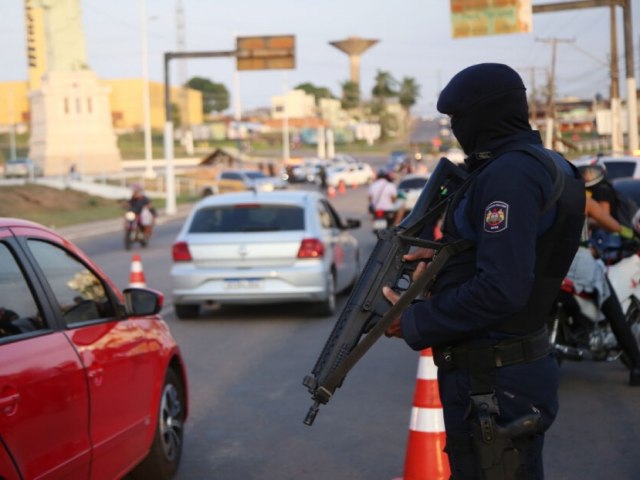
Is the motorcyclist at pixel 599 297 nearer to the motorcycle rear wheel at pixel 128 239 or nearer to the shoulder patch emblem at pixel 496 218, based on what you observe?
the shoulder patch emblem at pixel 496 218

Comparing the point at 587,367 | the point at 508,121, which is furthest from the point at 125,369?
the point at 587,367

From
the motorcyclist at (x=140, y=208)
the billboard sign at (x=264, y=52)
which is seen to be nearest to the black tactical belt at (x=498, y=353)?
the motorcyclist at (x=140, y=208)

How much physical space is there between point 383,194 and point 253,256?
1118 centimetres

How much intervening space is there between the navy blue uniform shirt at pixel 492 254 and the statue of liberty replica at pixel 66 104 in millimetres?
69173

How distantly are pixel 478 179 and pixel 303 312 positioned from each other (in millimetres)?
10709

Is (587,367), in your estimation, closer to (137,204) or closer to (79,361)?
(79,361)

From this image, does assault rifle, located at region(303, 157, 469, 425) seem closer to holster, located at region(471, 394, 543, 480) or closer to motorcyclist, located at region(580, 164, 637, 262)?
holster, located at region(471, 394, 543, 480)

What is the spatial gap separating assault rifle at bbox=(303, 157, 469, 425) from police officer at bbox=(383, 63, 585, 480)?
54 mm

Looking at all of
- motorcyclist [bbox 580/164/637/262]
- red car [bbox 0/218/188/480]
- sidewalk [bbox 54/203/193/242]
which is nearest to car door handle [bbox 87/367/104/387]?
red car [bbox 0/218/188/480]

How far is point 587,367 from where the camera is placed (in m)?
9.94

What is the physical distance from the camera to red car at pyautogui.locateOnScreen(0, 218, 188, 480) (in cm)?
439

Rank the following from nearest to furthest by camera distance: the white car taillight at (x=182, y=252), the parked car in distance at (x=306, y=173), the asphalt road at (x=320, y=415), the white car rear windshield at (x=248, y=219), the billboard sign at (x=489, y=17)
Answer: the asphalt road at (x=320, y=415) → the white car taillight at (x=182, y=252) → the white car rear windshield at (x=248, y=219) → the billboard sign at (x=489, y=17) → the parked car in distance at (x=306, y=173)

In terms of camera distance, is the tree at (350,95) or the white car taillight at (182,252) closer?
the white car taillight at (182,252)

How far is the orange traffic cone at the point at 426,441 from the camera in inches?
223
